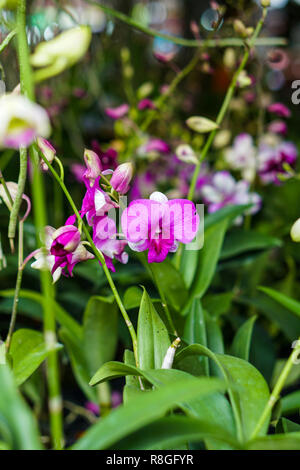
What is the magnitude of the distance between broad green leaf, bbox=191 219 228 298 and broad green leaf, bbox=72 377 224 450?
39cm

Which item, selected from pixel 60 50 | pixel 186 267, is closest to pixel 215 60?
pixel 186 267

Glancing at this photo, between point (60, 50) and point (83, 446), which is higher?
point (60, 50)

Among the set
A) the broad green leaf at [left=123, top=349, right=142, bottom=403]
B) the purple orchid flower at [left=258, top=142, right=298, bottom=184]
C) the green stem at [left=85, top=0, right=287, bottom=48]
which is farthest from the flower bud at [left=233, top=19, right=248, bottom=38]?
the broad green leaf at [left=123, top=349, right=142, bottom=403]

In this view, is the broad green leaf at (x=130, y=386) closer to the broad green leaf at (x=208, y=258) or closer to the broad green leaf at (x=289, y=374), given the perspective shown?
the broad green leaf at (x=208, y=258)

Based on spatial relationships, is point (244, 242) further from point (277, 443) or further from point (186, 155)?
point (277, 443)

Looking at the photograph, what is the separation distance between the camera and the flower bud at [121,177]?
0.48m

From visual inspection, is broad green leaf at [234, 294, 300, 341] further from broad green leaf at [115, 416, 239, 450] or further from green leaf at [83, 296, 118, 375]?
broad green leaf at [115, 416, 239, 450]

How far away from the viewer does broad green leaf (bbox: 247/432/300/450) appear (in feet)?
1.17

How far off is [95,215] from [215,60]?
1090mm

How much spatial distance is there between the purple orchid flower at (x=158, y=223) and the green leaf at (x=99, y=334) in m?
0.28

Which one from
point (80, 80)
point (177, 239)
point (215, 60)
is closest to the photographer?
point (177, 239)

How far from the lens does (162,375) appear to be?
421 millimetres

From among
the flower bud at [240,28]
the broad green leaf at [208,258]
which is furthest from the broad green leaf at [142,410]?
the flower bud at [240,28]
